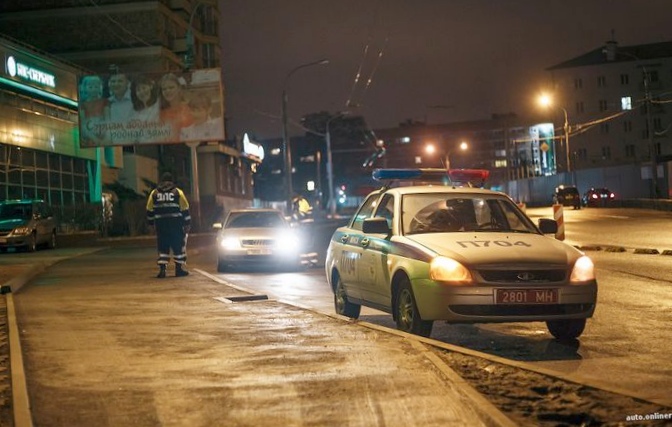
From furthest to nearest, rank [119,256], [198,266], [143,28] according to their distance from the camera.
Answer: [143,28] → [119,256] → [198,266]

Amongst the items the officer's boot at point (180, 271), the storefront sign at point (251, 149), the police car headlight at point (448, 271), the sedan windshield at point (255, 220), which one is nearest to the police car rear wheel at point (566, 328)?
the police car headlight at point (448, 271)

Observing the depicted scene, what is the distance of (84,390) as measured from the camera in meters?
6.75

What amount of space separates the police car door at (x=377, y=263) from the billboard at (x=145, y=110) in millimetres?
33270

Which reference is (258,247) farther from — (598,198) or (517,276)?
(598,198)

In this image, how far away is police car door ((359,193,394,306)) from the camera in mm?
10195

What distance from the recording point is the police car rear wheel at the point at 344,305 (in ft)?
38.0

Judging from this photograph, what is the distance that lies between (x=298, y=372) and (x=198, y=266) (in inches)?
669

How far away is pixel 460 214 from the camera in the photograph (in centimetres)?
1045

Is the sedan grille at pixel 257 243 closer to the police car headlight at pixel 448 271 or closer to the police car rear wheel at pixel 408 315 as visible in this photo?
the police car rear wheel at pixel 408 315

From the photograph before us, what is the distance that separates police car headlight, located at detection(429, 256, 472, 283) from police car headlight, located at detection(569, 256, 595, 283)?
0.99 meters

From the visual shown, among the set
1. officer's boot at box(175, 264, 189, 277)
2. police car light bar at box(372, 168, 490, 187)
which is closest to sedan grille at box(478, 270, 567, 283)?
police car light bar at box(372, 168, 490, 187)

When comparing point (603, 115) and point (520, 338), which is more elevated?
point (603, 115)

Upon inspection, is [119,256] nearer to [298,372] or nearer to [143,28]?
[298,372]

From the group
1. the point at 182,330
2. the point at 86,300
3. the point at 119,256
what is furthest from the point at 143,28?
the point at 182,330
